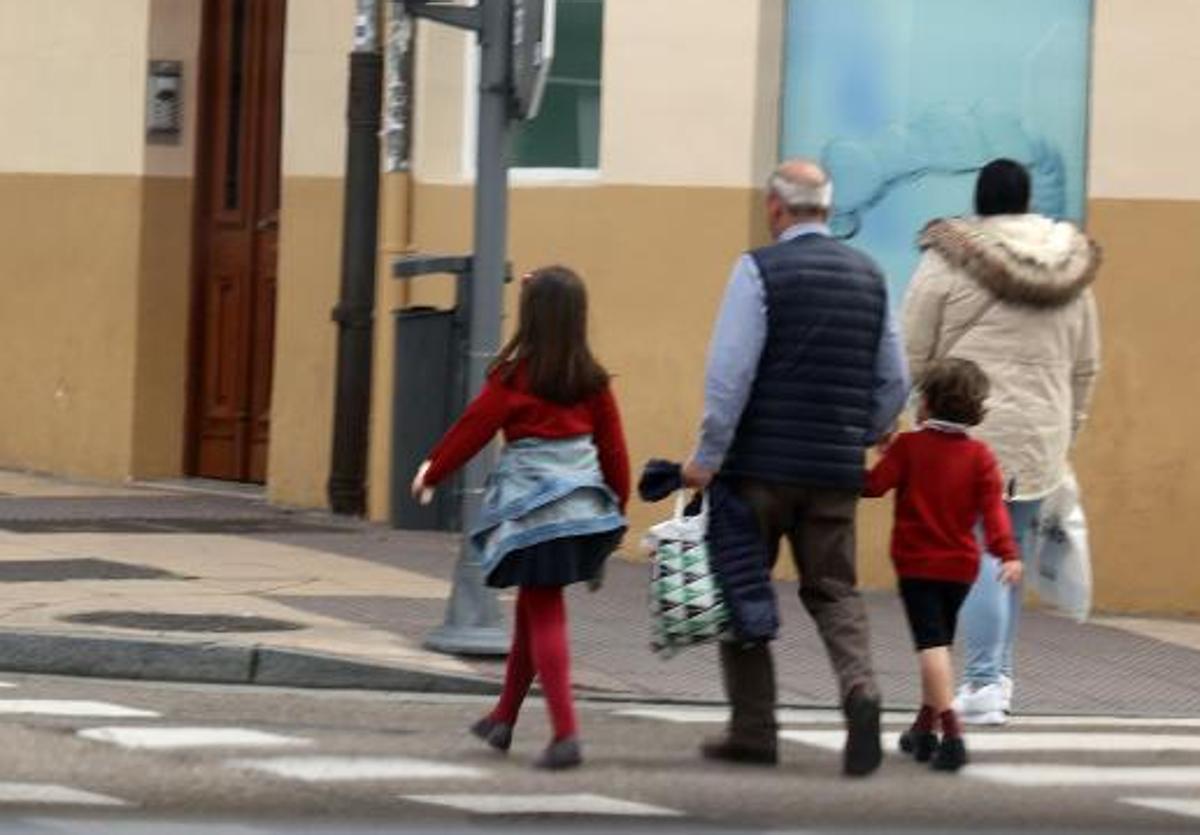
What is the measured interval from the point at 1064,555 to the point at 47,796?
4.06 m

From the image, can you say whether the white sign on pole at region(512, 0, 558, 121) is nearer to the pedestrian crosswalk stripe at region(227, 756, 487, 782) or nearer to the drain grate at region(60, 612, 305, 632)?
the drain grate at region(60, 612, 305, 632)

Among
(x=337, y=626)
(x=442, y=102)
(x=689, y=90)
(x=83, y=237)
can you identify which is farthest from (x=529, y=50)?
(x=83, y=237)

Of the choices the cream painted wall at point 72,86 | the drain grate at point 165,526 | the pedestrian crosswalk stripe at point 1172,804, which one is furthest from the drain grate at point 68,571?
the pedestrian crosswalk stripe at point 1172,804

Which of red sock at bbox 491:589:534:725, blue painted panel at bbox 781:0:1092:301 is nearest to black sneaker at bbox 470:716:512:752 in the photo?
red sock at bbox 491:589:534:725

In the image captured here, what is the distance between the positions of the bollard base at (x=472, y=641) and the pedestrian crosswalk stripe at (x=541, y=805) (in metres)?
2.81

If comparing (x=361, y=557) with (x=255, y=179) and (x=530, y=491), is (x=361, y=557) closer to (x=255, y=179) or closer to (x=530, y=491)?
(x=255, y=179)

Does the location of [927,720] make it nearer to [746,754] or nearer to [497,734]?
[746,754]

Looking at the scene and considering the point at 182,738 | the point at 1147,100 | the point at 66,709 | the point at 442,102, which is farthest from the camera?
the point at 442,102

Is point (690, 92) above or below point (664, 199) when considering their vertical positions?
above

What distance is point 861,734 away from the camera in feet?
32.8

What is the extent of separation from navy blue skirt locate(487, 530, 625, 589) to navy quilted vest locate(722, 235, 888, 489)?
49 centimetres

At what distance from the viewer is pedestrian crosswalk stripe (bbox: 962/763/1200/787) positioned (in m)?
10.2

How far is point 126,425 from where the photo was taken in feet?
63.8

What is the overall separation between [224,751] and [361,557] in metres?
5.81
